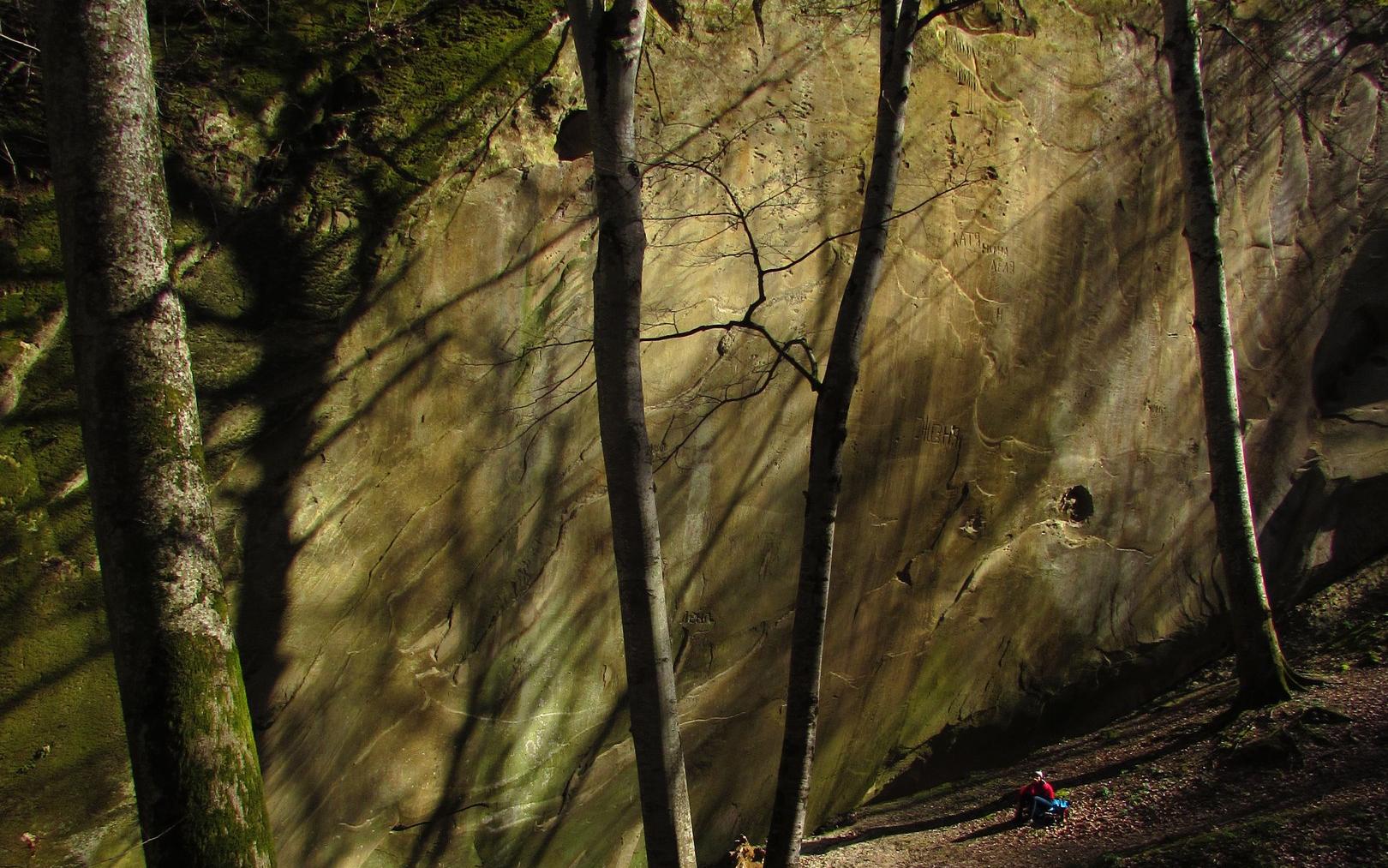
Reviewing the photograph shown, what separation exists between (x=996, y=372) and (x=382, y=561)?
157 inches

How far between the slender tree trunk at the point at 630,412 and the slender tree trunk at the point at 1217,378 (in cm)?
318

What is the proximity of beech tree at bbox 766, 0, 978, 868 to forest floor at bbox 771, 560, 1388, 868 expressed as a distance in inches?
54.0

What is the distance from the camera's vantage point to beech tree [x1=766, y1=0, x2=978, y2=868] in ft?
12.4

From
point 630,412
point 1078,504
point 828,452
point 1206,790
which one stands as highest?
point 630,412

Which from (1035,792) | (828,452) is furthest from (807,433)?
(1035,792)

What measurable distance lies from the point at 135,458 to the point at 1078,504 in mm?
5764

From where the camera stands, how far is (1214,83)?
7.21 metres

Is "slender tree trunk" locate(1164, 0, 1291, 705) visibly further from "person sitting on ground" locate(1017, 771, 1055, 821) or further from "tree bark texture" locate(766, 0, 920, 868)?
"tree bark texture" locate(766, 0, 920, 868)

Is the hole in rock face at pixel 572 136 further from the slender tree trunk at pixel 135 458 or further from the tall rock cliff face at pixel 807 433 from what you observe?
the slender tree trunk at pixel 135 458

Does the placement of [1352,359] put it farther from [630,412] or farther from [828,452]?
[630,412]

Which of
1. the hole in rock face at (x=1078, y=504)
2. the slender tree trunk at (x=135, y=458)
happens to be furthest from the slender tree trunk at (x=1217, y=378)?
the slender tree trunk at (x=135, y=458)

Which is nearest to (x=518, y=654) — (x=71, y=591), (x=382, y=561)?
(x=382, y=561)

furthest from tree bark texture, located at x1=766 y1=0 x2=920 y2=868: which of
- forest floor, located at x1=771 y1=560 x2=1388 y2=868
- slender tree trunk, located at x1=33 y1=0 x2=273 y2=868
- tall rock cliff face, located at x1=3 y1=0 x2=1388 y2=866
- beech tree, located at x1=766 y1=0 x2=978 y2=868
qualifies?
slender tree trunk, located at x1=33 y1=0 x2=273 y2=868

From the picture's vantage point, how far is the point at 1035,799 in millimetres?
4879
